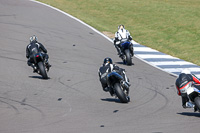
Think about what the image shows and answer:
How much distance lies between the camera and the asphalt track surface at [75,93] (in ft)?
31.8

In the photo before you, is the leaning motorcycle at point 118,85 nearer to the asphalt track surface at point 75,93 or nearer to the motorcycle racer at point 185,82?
the asphalt track surface at point 75,93

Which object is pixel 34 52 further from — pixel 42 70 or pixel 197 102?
pixel 197 102

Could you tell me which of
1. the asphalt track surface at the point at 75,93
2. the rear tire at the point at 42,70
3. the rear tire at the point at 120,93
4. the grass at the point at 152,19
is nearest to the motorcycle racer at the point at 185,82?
the asphalt track surface at the point at 75,93

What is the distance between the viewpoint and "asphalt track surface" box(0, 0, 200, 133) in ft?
31.8

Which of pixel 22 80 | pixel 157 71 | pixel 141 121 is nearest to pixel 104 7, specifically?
pixel 157 71

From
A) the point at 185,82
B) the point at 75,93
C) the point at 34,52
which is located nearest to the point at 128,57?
the point at 34,52

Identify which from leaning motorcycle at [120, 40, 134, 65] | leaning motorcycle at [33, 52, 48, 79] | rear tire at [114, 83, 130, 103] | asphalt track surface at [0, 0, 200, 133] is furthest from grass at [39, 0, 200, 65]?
rear tire at [114, 83, 130, 103]

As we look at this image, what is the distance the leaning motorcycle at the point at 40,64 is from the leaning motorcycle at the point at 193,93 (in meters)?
6.25

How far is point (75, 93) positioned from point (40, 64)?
258 cm

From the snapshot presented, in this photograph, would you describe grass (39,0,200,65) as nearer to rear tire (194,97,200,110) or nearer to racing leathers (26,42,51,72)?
racing leathers (26,42,51,72)

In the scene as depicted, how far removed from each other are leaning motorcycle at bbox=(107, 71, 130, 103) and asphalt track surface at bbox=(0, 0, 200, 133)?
0.23 metres

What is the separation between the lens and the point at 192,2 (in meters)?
36.2

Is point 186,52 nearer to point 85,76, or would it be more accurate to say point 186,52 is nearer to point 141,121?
point 85,76

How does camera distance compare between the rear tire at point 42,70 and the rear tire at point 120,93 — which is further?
the rear tire at point 42,70
